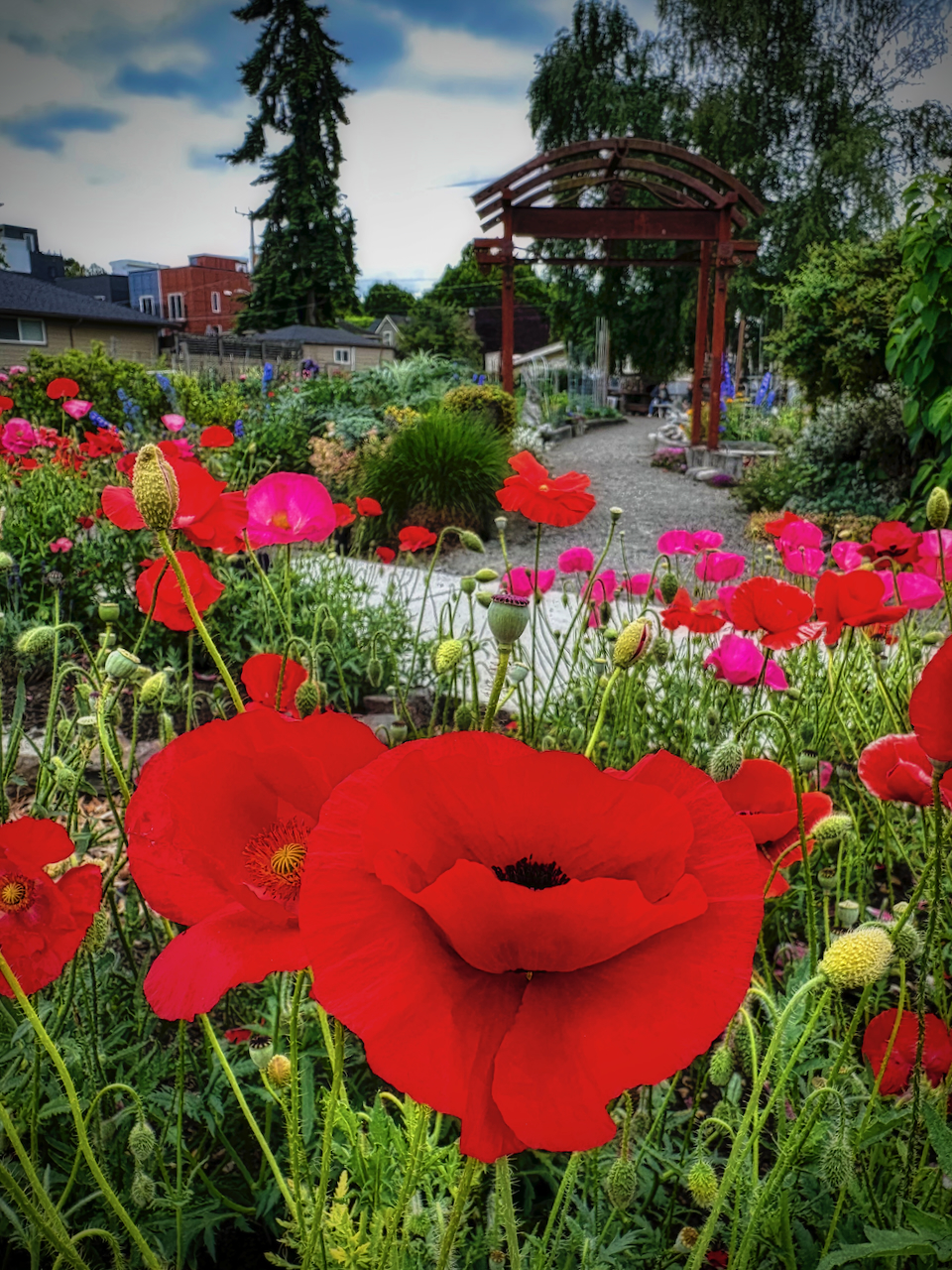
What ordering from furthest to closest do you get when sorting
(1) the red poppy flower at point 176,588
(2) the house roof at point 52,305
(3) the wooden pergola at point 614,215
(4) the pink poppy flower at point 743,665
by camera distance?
(2) the house roof at point 52,305 < (3) the wooden pergola at point 614,215 < (4) the pink poppy flower at point 743,665 < (1) the red poppy flower at point 176,588

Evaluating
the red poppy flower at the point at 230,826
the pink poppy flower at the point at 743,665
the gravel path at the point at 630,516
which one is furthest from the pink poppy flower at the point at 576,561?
the gravel path at the point at 630,516

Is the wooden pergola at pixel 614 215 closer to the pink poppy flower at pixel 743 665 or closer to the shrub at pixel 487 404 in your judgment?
the shrub at pixel 487 404

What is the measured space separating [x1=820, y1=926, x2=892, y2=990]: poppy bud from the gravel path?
5.90 m

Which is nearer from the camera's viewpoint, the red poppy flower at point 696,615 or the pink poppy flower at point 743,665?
the pink poppy flower at point 743,665

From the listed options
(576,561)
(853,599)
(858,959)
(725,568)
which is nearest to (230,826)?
(858,959)

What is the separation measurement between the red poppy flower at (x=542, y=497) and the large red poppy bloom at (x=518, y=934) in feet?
4.68

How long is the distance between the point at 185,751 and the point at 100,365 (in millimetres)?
14909

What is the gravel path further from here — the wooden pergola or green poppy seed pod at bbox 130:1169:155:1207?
green poppy seed pod at bbox 130:1169:155:1207

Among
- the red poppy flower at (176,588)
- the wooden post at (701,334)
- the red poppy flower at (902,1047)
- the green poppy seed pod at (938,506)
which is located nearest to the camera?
the red poppy flower at (902,1047)

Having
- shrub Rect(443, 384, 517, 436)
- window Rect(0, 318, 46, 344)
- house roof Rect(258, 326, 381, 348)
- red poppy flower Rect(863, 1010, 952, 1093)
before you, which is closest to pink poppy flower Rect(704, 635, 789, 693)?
red poppy flower Rect(863, 1010, 952, 1093)

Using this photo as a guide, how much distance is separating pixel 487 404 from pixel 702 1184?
938cm

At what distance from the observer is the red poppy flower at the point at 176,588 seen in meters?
1.04

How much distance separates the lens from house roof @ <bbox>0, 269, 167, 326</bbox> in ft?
82.4

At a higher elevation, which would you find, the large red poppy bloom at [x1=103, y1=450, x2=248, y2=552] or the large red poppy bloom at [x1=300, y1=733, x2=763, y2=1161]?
the large red poppy bloom at [x1=103, y1=450, x2=248, y2=552]
